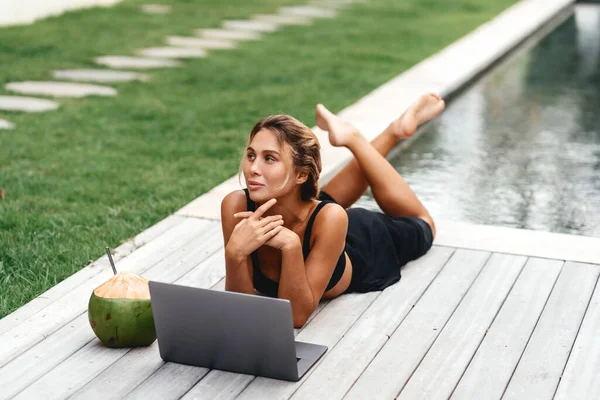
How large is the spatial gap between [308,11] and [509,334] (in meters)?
9.20

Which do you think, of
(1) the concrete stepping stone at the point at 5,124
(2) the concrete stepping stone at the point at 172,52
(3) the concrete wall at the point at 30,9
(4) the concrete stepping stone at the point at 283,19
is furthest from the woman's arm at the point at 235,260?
(4) the concrete stepping stone at the point at 283,19

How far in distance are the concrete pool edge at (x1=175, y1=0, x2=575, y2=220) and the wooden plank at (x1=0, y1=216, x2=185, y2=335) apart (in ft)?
0.74

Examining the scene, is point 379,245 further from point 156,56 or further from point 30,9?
point 30,9

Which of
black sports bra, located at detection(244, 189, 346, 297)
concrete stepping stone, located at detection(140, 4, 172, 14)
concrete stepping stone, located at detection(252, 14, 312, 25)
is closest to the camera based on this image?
black sports bra, located at detection(244, 189, 346, 297)

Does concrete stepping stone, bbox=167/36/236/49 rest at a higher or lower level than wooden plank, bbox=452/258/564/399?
lower

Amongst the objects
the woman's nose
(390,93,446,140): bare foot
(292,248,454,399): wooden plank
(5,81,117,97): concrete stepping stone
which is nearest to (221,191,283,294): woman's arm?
the woman's nose

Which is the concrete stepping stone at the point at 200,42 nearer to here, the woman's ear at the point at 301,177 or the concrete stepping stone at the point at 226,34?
the concrete stepping stone at the point at 226,34

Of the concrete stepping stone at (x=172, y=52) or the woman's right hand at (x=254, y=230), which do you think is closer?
the woman's right hand at (x=254, y=230)

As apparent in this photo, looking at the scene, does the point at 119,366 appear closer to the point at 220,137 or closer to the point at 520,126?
the point at 220,137

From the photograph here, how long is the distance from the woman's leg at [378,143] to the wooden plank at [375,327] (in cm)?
44

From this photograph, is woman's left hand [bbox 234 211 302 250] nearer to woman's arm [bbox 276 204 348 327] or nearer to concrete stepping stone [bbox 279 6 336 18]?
woman's arm [bbox 276 204 348 327]

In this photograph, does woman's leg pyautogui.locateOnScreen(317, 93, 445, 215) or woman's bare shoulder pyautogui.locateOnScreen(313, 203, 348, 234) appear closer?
woman's bare shoulder pyautogui.locateOnScreen(313, 203, 348, 234)

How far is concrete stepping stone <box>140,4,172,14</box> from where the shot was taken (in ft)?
38.1

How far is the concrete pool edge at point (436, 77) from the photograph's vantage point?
528cm
